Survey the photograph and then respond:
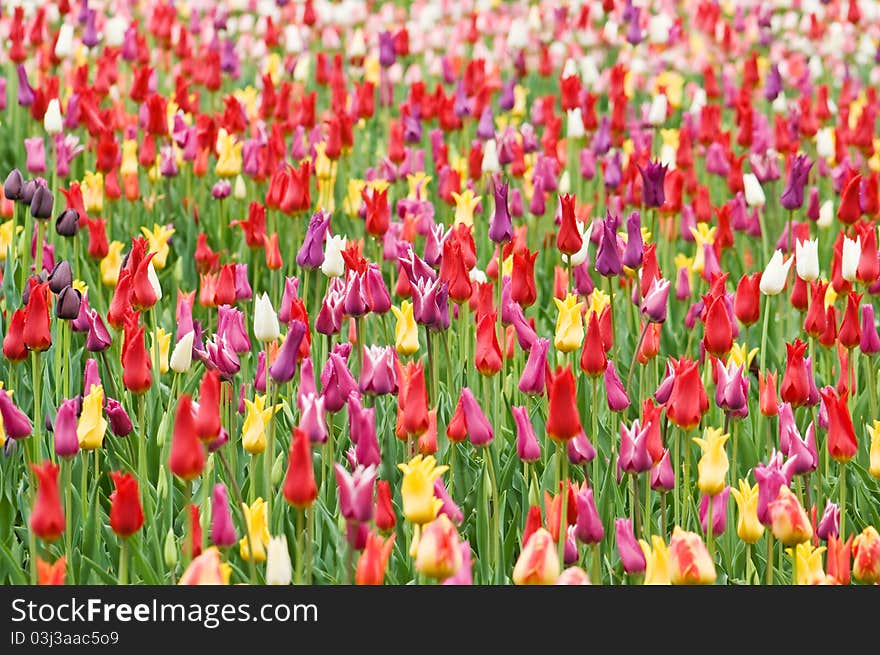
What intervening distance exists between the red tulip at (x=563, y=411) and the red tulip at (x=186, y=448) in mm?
692

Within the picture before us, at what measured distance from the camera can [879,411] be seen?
15.1 feet

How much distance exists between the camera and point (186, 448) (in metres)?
2.56

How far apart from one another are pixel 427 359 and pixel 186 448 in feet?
6.77

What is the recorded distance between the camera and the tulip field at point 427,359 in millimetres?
2857

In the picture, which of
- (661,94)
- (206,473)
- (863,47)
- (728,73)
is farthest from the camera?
(863,47)

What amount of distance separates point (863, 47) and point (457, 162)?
525 cm

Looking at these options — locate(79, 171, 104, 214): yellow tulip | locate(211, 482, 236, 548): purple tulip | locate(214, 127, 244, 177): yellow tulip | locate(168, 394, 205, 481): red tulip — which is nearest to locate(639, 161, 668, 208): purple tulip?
locate(214, 127, 244, 177): yellow tulip

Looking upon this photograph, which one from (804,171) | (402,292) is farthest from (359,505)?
(804,171)

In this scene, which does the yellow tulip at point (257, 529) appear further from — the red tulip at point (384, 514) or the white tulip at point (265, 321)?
the white tulip at point (265, 321)

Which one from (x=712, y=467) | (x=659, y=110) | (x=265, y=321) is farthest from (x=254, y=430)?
(x=659, y=110)

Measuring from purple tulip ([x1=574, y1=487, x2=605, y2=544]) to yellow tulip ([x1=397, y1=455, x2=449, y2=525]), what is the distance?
359 millimetres

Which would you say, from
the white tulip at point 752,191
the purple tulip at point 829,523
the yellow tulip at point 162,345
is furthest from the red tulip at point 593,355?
the white tulip at point 752,191

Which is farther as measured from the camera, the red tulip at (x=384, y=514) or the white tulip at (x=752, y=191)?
the white tulip at (x=752, y=191)

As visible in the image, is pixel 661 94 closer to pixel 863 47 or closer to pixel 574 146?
pixel 574 146
